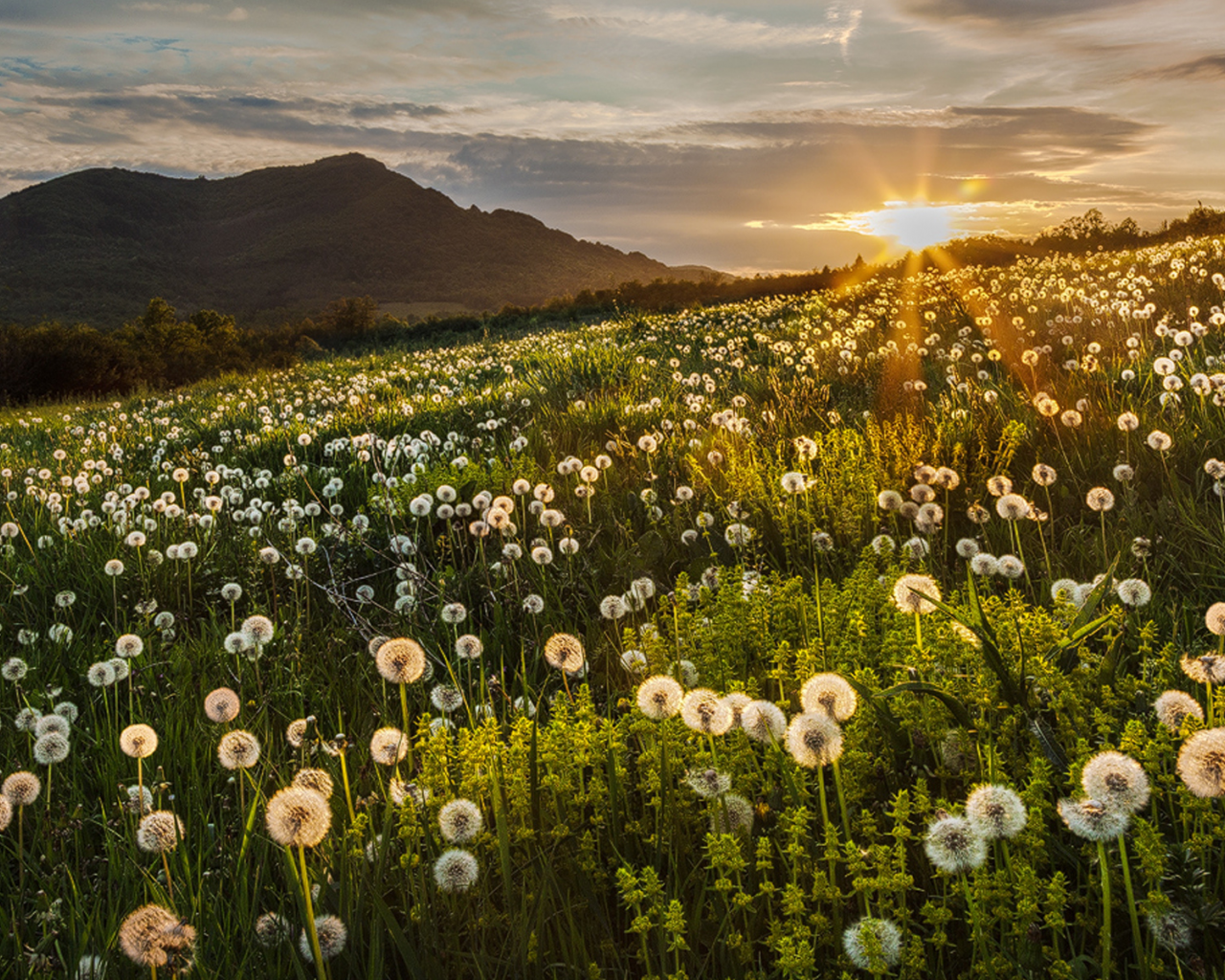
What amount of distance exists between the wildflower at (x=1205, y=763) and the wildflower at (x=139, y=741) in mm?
2350

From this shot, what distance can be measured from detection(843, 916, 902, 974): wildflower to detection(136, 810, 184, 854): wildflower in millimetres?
1506

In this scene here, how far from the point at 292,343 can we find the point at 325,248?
152 metres

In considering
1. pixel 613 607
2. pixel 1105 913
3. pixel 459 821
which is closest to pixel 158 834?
pixel 459 821

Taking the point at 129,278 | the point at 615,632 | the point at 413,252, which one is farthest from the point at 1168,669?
the point at 413,252

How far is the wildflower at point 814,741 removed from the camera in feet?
5.11

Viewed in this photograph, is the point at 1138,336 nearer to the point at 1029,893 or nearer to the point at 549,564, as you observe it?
the point at 549,564

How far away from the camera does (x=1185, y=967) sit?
1400mm

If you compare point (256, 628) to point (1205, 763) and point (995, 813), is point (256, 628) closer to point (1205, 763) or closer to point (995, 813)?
point (995, 813)

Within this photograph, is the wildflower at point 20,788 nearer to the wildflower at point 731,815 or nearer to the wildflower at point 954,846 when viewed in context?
the wildflower at point 731,815

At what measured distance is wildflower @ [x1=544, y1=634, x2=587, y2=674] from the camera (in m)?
2.21

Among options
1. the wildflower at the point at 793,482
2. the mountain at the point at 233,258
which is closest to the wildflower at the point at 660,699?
the wildflower at the point at 793,482

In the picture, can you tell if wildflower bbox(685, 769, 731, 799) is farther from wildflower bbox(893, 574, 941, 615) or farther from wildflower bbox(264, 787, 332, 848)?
wildflower bbox(893, 574, 941, 615)

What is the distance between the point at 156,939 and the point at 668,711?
3.59 feet

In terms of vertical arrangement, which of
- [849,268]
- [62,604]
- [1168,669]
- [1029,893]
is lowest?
[62,604]
